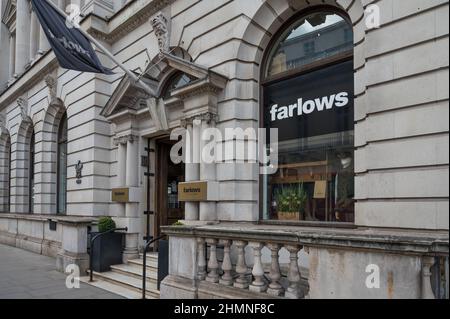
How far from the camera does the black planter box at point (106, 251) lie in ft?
32.3

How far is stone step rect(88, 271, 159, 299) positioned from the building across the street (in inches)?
2.7

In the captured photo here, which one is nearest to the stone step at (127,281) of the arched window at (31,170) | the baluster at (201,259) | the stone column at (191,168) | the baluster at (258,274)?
the stone column at (191,168)

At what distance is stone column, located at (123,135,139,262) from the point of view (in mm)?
10420

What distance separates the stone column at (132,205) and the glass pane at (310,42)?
4531 millimetres

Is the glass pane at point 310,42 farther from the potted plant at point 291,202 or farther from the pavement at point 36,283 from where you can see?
the pavement at point 36,283

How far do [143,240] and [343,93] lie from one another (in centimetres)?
668

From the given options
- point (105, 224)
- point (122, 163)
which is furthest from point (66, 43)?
point (105, 224)

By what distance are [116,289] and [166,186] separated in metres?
3.53

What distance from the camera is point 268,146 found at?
8.17 meters

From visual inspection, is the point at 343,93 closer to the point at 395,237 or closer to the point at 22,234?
the point at 395,237

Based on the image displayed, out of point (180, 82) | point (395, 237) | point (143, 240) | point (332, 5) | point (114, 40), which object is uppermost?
point (114, 40)

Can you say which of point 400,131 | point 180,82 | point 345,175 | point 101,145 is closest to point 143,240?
point 101,145

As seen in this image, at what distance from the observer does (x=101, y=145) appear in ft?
39.7

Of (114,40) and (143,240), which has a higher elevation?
(114,40)
